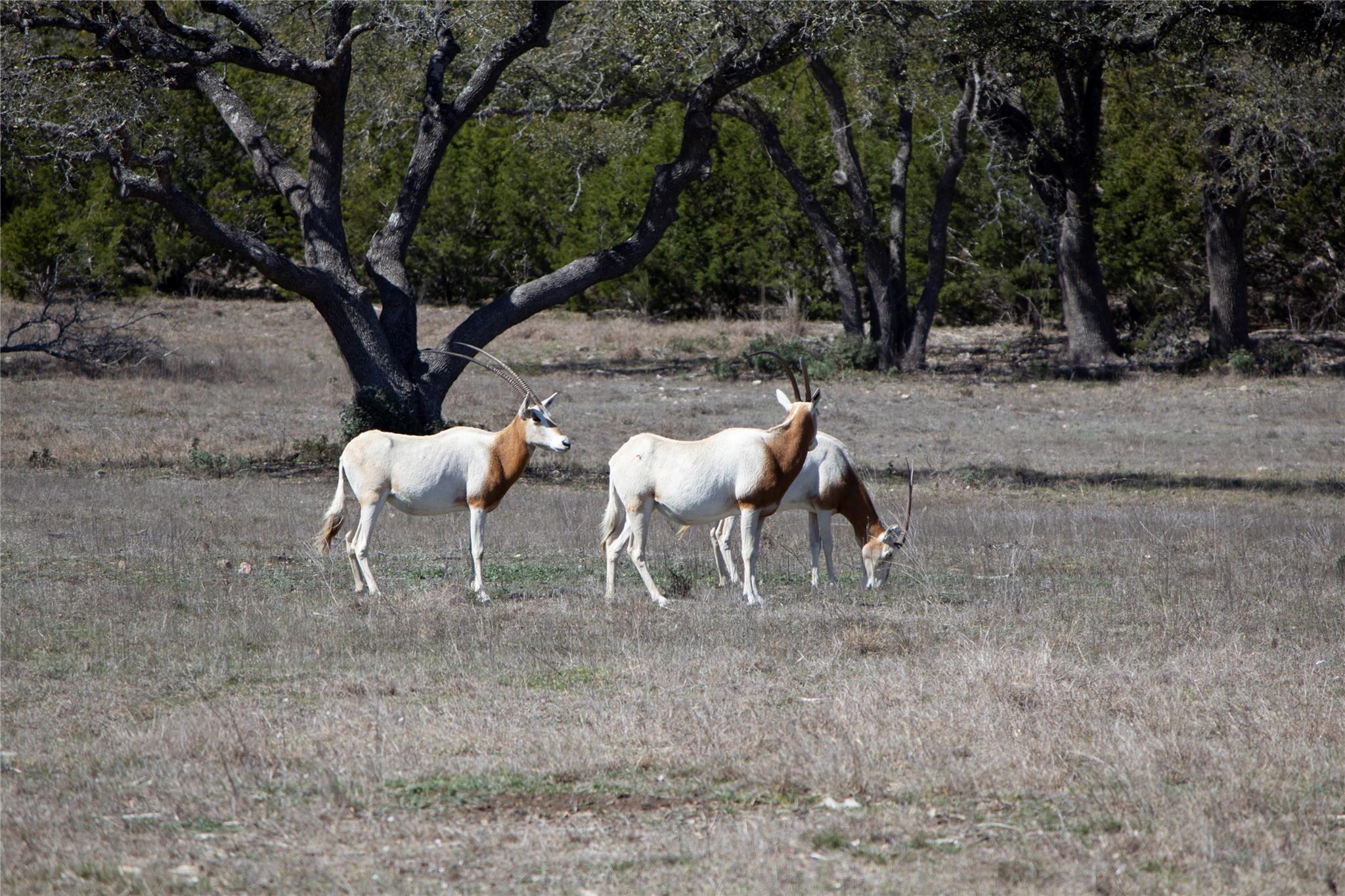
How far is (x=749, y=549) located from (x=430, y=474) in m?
2.35

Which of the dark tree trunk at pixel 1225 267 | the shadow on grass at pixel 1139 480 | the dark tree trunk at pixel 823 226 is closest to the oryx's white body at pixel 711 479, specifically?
the shadow on grass at pixel 1139 480

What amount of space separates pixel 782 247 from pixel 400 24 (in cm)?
1742

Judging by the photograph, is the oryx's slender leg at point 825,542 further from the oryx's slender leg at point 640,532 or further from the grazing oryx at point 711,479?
the oryx's slender leg at point 640,532

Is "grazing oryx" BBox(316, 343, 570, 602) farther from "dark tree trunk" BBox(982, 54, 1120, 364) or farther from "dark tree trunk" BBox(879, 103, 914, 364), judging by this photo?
"dark tree trunk" BBox(879, 103, 914, 364)

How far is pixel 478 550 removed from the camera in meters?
10.3

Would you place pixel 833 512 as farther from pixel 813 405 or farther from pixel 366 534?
pixel 366 534

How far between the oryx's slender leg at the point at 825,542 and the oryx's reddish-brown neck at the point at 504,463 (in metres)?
2.32

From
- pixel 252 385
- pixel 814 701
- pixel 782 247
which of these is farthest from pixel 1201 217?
pixel 814 701

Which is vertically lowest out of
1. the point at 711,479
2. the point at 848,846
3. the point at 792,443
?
the point at 848,846

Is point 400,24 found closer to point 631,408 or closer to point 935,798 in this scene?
point 631,408

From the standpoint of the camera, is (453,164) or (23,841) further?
(453,164)

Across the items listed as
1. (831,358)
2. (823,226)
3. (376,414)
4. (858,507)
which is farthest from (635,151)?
(858,507)

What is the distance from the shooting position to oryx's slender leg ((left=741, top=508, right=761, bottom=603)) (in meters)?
10.2

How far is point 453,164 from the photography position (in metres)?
34.8
